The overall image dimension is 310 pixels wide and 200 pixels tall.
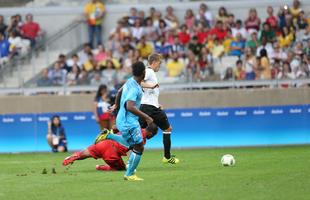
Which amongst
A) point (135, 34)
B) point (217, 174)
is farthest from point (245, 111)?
point (217, 174)

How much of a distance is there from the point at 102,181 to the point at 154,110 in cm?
453

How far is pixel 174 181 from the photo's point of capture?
597 inches

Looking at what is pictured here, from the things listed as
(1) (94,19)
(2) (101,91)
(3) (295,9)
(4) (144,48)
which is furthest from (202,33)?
(2) (101,91)

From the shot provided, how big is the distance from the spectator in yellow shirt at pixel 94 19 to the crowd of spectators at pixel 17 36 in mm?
1942

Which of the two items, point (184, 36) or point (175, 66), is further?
point (184, 36)

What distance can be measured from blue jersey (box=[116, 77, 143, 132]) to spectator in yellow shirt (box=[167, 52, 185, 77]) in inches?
583

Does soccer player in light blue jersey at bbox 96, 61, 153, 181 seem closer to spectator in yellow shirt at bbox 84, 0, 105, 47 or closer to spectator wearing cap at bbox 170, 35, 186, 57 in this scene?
spectator wearing cap at bbox 170, 35, 186, 57

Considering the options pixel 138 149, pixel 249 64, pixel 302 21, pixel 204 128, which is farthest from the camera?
pixel 302 21

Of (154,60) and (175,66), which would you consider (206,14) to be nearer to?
(175,66)

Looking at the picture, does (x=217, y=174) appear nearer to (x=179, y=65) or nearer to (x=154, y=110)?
(x=154, y=110)

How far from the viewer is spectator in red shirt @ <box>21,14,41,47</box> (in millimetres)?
33688

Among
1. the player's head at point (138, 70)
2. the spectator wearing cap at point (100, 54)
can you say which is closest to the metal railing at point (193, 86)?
the spectator wearing cap at point (100, 54)

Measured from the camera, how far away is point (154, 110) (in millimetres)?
19812

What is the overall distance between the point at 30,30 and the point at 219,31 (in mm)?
7168
